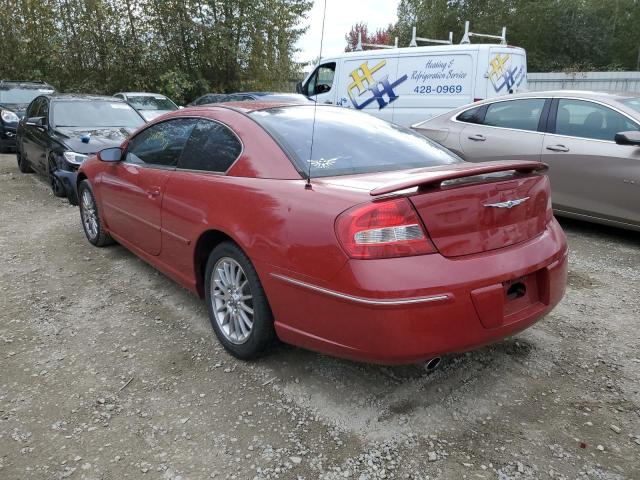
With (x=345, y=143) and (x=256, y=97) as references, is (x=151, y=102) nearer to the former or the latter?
(x=256, y=97)

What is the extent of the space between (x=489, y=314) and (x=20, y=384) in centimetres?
246

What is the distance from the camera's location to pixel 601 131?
5066mm

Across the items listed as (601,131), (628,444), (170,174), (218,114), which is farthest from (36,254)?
(601,131)

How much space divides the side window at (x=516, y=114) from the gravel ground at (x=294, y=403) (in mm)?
2487

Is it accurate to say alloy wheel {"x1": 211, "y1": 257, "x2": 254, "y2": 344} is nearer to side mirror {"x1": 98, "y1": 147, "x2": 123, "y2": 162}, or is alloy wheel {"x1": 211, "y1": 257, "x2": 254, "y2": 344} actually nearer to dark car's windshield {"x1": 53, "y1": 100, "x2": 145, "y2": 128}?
side mirror {"x1": 98, "y1": 147, "x2": 123, "y2": 162}

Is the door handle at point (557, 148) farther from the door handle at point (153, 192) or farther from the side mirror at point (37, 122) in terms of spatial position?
the side mirror at point (37, 122)

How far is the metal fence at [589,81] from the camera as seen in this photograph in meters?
16.3

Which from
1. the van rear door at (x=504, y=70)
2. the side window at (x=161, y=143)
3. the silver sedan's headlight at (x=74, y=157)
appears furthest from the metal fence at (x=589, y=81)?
the side window at (x=161, y=143)

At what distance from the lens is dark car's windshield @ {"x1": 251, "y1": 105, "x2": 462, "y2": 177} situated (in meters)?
2.79

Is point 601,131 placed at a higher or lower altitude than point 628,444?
higher

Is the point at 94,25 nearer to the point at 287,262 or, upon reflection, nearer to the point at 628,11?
the point at 287,262

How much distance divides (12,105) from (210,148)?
1173 cm

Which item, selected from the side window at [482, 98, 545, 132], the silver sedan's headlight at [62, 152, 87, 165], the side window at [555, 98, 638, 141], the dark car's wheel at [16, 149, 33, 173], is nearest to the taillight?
the side window at [555, 98, 638, 141]

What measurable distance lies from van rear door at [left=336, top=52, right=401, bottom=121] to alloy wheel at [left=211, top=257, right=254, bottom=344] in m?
7.88
